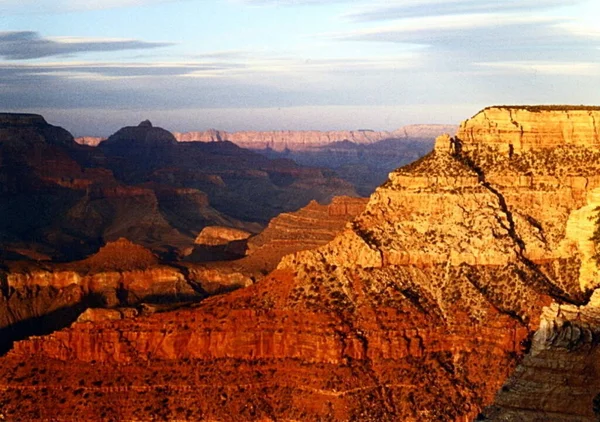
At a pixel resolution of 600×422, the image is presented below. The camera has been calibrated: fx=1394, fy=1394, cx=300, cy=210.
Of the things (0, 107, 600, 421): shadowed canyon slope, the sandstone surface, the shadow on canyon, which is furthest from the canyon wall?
the sandstone surface

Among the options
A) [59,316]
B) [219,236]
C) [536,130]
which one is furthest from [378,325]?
[219,236]

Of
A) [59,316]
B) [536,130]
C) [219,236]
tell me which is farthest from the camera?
[219,236]

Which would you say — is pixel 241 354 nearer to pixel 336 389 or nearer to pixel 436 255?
pixel 336 389

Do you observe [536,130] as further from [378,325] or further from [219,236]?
[219,236]

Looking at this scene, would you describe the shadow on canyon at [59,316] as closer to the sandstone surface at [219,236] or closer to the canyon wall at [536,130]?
the canyon wall at [536,130]

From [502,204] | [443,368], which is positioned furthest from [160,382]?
[502,204]

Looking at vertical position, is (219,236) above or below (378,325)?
below

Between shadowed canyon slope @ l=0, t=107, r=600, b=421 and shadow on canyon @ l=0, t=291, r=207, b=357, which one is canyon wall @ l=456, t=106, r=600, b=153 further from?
shadow on canyon @ l=0, t=291, r=207, b=357

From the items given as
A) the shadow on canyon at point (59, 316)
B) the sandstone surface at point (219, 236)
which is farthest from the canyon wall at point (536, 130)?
the sandstone surface at point (219, 236)
